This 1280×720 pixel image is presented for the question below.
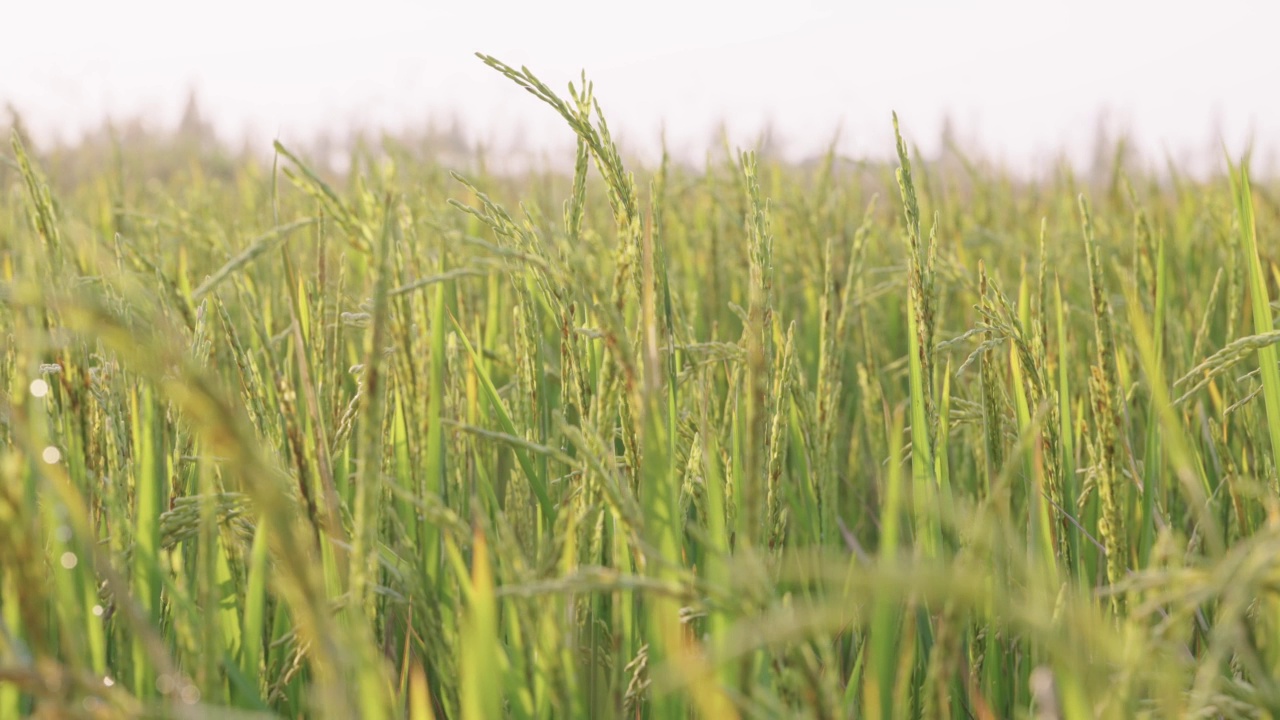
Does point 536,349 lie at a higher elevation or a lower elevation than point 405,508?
higher

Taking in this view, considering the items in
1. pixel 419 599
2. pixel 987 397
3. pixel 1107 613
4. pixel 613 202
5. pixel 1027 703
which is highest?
pixel 613 202

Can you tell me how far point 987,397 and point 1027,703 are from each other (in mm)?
371

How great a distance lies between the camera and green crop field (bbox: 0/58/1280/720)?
574 mm

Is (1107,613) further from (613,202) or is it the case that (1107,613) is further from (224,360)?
(224,360)

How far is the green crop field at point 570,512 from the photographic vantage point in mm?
574

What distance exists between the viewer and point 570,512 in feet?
2.62

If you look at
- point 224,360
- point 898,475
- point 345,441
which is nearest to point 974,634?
point 898,475

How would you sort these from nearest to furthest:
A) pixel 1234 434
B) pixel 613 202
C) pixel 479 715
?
1. pixel 479 715
2. pixel 613 202
3. pixel 1234 434

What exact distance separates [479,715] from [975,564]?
0.36 metres

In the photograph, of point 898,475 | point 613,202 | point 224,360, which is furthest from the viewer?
point 224,360

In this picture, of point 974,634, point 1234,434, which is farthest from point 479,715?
point 1234,434

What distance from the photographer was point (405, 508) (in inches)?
41.4

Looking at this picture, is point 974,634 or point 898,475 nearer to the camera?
point 898,475

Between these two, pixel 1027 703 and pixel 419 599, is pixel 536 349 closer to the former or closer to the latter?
A: pixel 419 599
